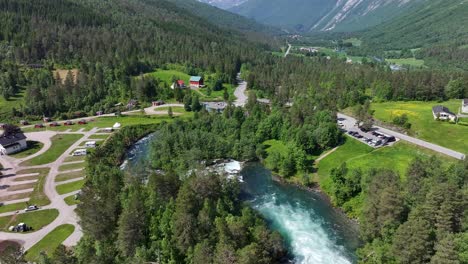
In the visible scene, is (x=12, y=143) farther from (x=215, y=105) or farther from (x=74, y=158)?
(x=215, y=105)

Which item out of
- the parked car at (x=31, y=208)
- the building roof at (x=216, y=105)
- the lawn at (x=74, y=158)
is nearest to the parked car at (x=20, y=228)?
the parked car at (x=31, y=208)

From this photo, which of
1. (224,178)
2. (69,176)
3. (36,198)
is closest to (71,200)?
(36,198)

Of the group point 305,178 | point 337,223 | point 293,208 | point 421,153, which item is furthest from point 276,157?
point 421,153

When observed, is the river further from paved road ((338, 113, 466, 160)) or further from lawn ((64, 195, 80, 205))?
paved road ((338, 113, 466, 160))

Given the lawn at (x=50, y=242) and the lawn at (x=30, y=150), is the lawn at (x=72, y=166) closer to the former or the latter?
the lawn at (x=30, y=150)

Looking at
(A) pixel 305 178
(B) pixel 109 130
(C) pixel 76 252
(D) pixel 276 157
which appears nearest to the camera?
(C) pixel 76 252

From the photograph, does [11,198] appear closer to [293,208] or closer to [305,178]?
[293,208]
